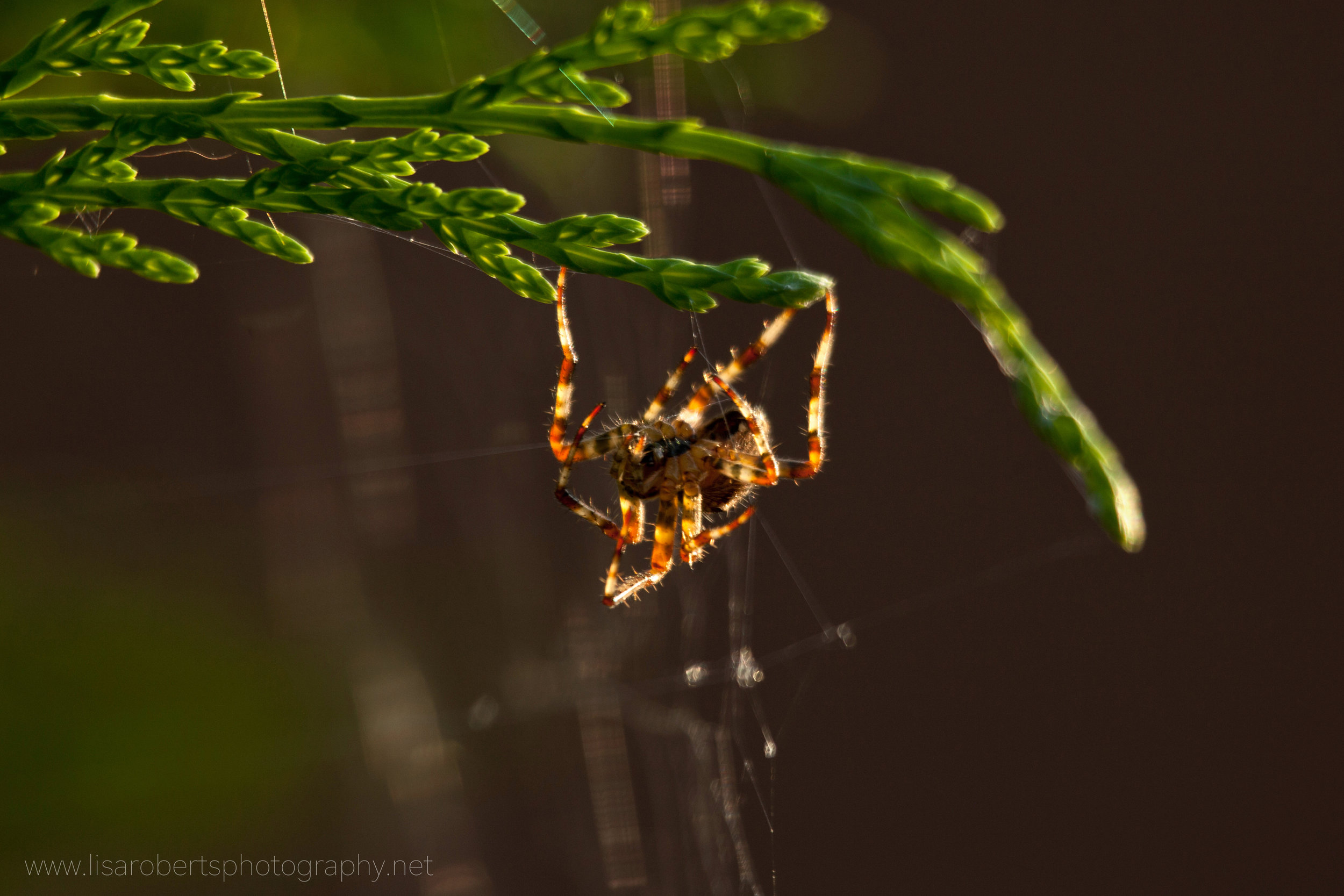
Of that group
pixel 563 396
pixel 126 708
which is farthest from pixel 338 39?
pixel 126 708

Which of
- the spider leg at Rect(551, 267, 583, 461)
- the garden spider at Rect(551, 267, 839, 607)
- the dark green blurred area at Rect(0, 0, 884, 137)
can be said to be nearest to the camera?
the dark green blurred area at Rect(0, 0, 884, 137)

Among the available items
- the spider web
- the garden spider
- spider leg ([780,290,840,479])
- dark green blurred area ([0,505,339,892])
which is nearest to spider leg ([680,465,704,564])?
the garden spider

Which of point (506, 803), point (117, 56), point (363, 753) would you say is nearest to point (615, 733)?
point (506, 803)

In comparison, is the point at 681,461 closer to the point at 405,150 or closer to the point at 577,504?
the point at 577,504

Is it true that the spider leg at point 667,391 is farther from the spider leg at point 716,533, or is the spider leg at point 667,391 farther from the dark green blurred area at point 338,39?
the dark green blurred area at point 338,39

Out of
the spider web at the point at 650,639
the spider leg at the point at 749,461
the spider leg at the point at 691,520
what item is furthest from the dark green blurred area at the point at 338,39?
the spider web at the point at 650,639

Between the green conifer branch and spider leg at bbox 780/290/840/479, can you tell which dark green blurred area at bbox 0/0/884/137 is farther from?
spider leg at bbox 780/290/840/479
